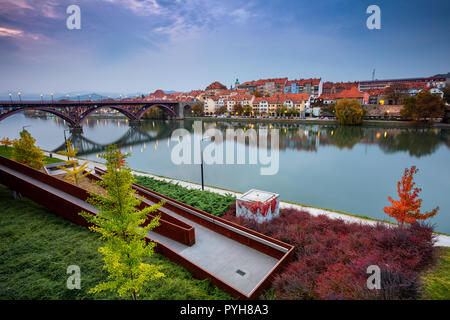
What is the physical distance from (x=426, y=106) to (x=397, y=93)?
28224 millimetres

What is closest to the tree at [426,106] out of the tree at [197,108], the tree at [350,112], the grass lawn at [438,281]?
the tree at [350,112]

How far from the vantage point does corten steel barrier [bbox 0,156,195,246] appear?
31.9 ft

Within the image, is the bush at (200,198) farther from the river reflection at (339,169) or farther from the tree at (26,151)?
the tree at (26,151)

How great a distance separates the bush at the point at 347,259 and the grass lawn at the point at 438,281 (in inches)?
10.1

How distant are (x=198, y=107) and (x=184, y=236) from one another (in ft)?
316

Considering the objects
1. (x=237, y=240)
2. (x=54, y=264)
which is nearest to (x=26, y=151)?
(x=54, y=264)

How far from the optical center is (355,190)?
2066cm

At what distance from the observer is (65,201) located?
11.4 m

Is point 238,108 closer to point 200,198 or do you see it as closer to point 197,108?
point 197,108

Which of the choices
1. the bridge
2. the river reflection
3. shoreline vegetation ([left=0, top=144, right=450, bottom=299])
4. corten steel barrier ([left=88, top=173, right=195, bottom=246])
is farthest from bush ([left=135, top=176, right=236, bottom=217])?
the bridge

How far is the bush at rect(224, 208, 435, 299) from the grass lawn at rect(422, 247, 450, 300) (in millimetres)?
256

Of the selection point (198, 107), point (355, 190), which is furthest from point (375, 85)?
point (355, 190)

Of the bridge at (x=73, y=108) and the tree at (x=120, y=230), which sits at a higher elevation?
the bridge at (x=73, y=108)

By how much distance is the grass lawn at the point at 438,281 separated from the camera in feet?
19.3
